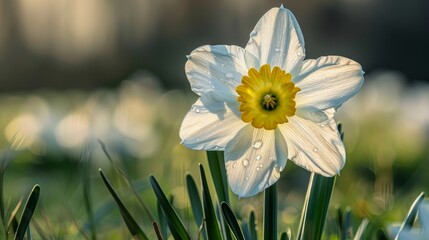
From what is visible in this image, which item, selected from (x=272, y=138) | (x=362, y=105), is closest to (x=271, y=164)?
(x=272, y=138)

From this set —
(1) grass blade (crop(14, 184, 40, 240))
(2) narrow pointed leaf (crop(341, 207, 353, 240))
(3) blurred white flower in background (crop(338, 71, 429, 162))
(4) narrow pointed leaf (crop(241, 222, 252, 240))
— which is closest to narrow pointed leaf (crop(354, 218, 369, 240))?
(2) narrow pointed leaf (crop(341, 207, 353, 240))

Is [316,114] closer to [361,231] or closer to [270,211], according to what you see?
[270,211]

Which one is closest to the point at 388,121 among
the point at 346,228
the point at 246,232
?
the point at 346,228

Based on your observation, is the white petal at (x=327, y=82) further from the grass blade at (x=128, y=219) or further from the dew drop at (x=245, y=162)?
the grass blade at (x=128, y=219)

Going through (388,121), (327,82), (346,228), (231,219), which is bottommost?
(388,121)

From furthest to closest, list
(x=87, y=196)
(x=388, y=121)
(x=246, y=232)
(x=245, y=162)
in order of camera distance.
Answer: (x=388, y=121), (x=87, y=196), (x=246, y=232), (x=245, y=162)
